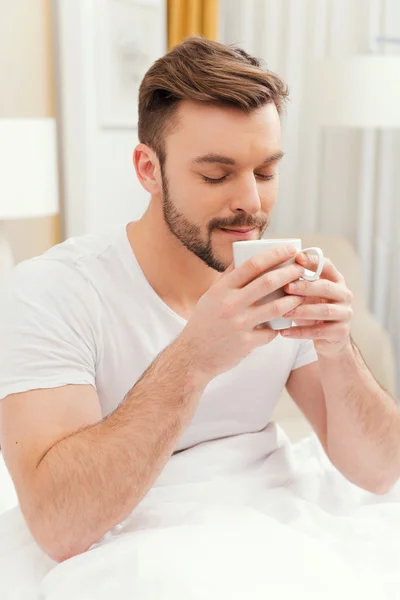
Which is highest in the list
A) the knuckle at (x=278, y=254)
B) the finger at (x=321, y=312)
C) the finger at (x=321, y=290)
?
the knuckle at (x=278, y=254)

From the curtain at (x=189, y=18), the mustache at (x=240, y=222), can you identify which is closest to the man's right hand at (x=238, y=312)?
the mustache at (x=240, y=222)

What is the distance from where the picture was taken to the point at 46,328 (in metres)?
1.31

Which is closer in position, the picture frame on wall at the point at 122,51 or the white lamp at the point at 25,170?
the white lamp at the point at 25,170

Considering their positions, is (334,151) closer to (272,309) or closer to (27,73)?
(27,73)

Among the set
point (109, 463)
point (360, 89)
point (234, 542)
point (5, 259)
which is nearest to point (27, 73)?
point (5, 259)

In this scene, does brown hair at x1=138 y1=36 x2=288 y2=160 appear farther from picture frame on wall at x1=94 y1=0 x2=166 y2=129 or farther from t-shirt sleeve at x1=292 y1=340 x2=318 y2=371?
picture frame on wall at x1=94 y1=0 x2=166 y2=129

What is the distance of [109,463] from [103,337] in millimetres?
273

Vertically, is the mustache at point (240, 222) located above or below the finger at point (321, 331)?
above

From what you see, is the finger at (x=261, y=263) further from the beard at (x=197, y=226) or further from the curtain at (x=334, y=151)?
the curtain at (x=334, y=151)

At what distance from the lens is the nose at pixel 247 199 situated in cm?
137

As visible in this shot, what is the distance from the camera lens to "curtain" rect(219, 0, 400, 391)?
3895 mm

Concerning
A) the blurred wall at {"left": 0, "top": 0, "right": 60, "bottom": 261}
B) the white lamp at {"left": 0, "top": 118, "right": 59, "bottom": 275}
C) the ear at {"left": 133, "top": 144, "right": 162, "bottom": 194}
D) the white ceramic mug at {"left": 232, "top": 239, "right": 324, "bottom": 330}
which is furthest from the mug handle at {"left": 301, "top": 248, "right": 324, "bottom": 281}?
the blurred wall at {"left": 0, "top": 0, "right": 60, "bottom": 261}

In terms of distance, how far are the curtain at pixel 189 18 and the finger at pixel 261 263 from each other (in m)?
2.73

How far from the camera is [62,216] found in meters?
3.12
